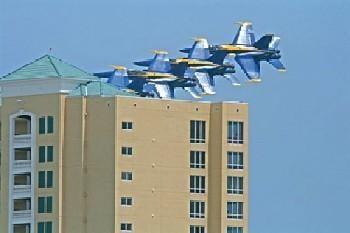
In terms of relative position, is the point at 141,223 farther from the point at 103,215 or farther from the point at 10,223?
the point at 10,223

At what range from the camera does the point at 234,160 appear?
79.6m

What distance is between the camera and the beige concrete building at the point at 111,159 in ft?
251

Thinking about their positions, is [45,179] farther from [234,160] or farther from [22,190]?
[234,160]

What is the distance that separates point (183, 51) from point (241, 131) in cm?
1464

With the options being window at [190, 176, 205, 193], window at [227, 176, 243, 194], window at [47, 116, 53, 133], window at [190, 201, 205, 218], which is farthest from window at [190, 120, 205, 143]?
window at [47, 116, 53, 133]

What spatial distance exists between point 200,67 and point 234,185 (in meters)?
11.7

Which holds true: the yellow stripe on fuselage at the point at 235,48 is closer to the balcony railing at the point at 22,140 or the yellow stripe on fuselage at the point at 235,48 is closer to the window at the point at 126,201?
the window at the point at 126,201

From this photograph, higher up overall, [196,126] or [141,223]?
[196,126]

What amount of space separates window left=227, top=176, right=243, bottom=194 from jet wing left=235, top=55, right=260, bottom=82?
931 centimetres

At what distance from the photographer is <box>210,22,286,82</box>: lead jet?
287 feet

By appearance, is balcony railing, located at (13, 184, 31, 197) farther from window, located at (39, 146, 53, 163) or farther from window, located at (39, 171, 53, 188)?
window, located at (39, 146, 53, 163)

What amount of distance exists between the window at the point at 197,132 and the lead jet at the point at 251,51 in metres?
8.64

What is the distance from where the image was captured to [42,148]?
7812 centimetres

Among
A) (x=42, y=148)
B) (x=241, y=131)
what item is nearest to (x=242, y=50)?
(x=241, y=131)
